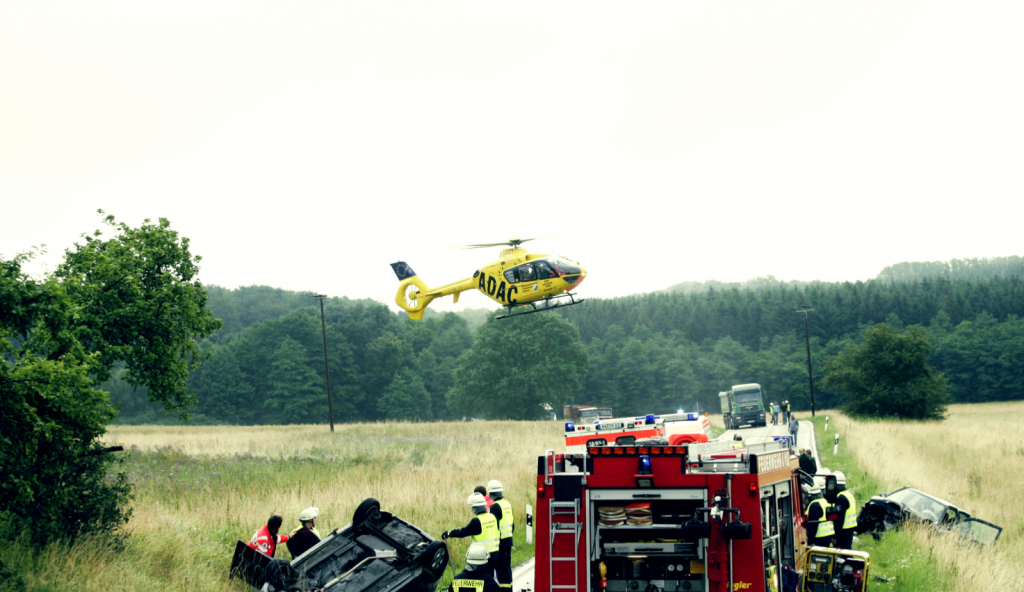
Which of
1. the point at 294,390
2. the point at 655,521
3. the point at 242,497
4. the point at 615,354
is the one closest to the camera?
the point at 655,521

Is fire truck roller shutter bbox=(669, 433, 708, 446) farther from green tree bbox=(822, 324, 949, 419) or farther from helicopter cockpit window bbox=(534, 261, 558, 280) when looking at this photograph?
green tree bbox=(822, 324, 949, 419)

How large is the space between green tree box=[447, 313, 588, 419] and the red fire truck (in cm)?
6495

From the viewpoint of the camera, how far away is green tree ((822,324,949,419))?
51.9m

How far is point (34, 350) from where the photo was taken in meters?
10.1

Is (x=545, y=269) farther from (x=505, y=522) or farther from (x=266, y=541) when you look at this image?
(x=266, y=541)

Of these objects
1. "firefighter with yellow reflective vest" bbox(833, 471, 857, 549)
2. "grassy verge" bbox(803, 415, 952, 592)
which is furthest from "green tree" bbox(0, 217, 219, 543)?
"grassy verge" bbox(803, 415, 952, 592)

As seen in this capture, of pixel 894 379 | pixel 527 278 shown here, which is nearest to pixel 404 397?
pixel 894 379

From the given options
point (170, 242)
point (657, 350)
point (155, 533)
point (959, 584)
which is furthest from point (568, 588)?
point (657, 350)

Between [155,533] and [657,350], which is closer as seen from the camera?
[155,533]

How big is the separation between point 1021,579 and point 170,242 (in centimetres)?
1396

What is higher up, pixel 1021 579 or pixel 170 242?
pixel 170 242

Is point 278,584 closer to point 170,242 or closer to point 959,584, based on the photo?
point 170,242

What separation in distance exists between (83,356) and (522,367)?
65408 millimetres

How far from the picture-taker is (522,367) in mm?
74000
